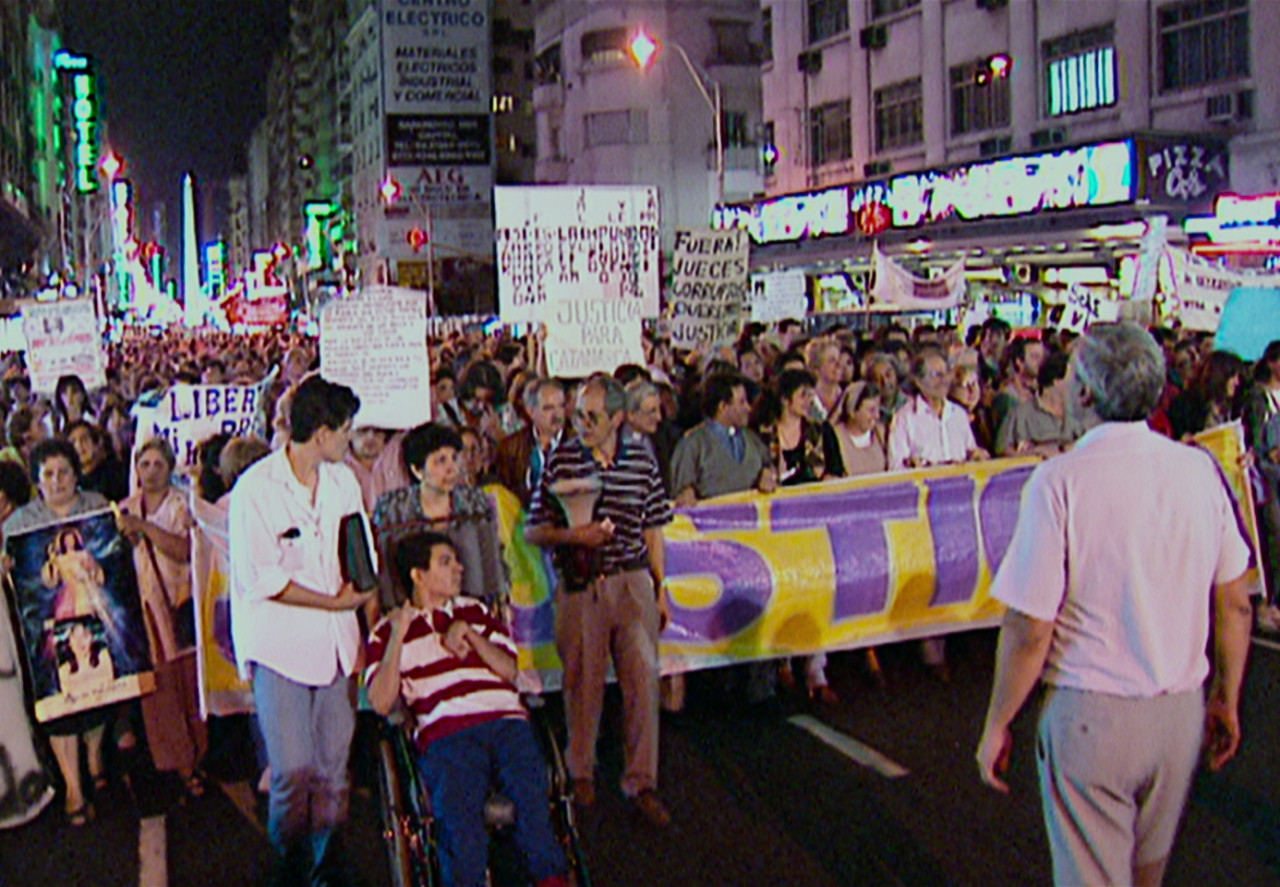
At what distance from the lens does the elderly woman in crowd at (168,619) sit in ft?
24.3

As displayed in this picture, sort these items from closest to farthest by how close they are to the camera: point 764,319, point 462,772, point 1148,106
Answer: point 462,772 → point 764,319 → point 1148,106

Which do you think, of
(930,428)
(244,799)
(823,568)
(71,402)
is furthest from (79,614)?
(71,402)

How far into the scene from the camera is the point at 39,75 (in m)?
116

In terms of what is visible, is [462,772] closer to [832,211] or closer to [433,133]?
[832,211]

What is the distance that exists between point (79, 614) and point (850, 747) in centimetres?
367

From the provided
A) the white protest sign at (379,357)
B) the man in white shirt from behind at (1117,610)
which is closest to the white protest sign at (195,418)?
the white protest sign at (379,357)

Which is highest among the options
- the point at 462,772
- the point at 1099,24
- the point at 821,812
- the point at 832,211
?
the point at 1099,24

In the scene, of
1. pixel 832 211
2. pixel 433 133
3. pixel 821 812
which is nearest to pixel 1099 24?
pixel 832 211

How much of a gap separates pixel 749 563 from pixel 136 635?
122 inches

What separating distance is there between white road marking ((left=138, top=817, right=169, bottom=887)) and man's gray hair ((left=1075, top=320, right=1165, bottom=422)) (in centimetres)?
425

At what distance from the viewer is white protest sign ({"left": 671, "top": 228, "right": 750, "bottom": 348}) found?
49.2ft

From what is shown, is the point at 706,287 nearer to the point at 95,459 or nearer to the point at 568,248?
the point at 568,248

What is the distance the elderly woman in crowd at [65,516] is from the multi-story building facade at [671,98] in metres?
56.0

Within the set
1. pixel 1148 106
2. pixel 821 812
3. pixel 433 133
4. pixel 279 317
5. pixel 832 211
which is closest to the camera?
pixel 821 812
